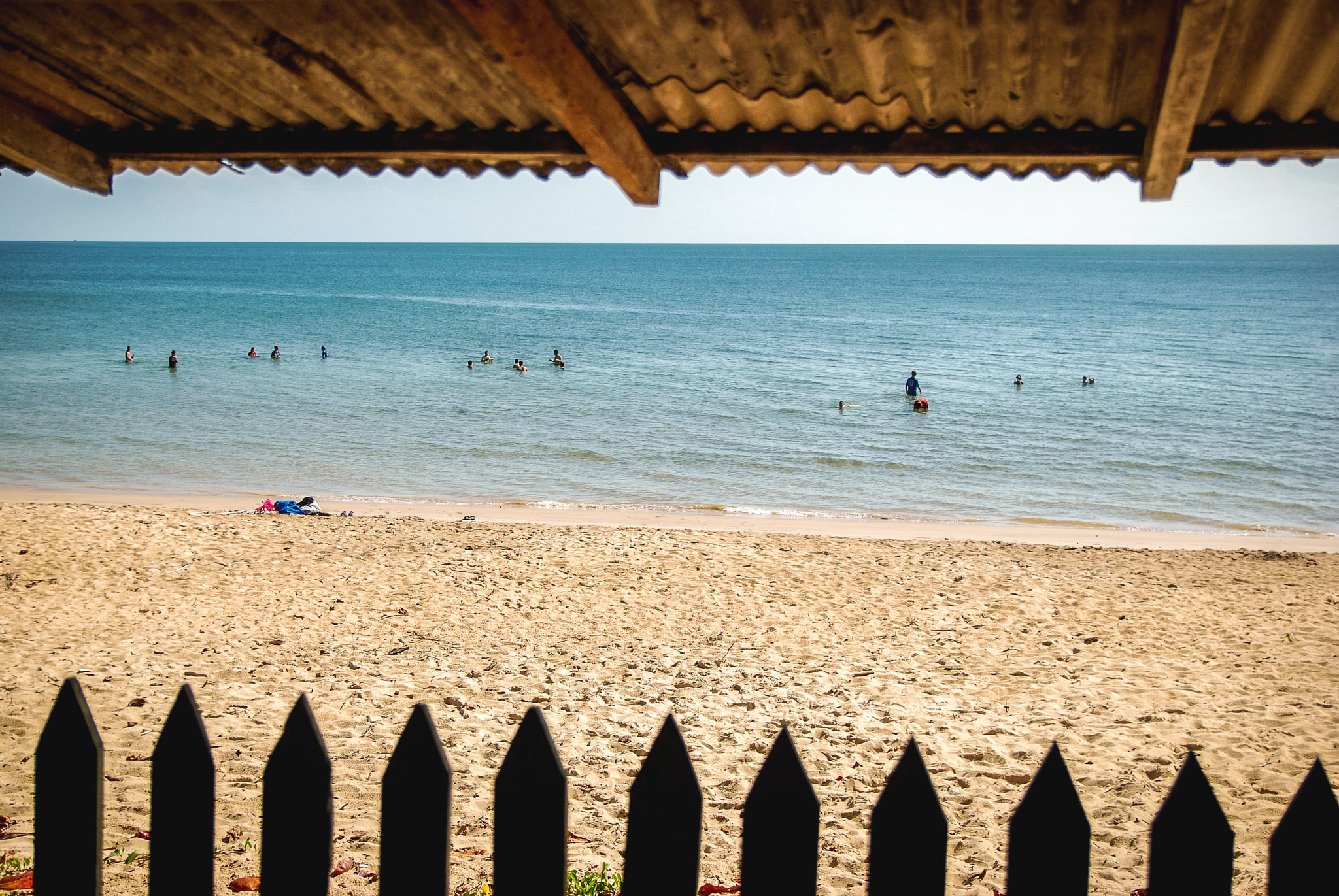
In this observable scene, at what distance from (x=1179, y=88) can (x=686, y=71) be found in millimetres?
1384

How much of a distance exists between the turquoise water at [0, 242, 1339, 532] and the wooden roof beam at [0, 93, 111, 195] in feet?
51.9

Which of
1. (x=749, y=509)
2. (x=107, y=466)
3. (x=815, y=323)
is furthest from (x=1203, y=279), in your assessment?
(x=107, y=466)

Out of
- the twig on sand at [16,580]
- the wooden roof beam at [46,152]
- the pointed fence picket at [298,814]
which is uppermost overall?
the wooden roof beam at [46,152]

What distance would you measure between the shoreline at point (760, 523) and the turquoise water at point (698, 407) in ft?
2.81

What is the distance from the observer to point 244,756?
5535mm

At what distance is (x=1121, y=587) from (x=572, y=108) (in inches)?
456

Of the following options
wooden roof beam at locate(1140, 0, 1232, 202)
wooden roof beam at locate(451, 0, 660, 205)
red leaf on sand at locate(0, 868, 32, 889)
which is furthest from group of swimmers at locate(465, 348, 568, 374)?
wooden roof beam at locate(1140, 0, 1232, 202)

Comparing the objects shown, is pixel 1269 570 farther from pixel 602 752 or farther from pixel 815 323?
pixel 815 323

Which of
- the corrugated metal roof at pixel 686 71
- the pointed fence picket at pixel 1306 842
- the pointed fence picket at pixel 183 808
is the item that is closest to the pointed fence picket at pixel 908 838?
the pointed fence picket at pixel 1306 842

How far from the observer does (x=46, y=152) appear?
3.43m

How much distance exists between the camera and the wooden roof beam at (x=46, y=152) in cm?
327

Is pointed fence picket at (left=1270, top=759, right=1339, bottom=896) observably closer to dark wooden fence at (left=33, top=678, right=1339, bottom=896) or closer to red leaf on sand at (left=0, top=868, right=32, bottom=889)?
dark wooden fence at (left=33, top=678, right=1339, bottom=896)

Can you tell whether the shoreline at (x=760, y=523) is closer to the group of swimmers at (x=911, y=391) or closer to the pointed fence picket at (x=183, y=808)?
the group of swimmers at (x=911, y=391)

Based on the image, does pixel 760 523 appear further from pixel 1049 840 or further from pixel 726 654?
pixel 1049 840
